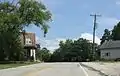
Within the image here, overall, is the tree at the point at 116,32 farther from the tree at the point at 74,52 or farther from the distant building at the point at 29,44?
the distant building at the point at 29,44

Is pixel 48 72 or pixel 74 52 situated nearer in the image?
pixel 48 72

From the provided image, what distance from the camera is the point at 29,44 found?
91875mm

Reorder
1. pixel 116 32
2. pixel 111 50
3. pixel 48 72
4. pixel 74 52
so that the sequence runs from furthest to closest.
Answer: pixel 116 32 < pixel 74 52 < pixel 111 50 < pixel 48 72

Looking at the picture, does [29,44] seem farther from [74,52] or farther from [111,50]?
[111,50]

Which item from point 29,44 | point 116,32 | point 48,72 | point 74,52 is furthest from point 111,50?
point 48,72

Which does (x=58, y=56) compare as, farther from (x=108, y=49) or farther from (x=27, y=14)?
(x=27, y=14)

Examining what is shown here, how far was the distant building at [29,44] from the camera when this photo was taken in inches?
3350

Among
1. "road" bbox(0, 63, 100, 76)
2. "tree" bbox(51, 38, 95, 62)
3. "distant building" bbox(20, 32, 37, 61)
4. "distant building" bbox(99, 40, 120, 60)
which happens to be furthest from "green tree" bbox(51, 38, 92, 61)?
"road" bbox(0, 63, 100, 76)

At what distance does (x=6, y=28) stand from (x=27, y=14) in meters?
4.75

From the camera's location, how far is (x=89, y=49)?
110250mm

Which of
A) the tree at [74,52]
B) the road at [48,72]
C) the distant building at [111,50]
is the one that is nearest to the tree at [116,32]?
the tree at [74,52]

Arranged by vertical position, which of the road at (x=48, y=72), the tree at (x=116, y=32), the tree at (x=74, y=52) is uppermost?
the tree at (x=116, y=32)

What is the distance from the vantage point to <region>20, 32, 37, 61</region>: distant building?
85094mm

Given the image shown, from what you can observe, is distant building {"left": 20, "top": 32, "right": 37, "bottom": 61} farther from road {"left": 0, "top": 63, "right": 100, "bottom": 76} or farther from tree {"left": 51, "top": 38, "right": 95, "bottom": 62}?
road {"left": 0, "top": 63, "right": 100, "bottom": 76}
